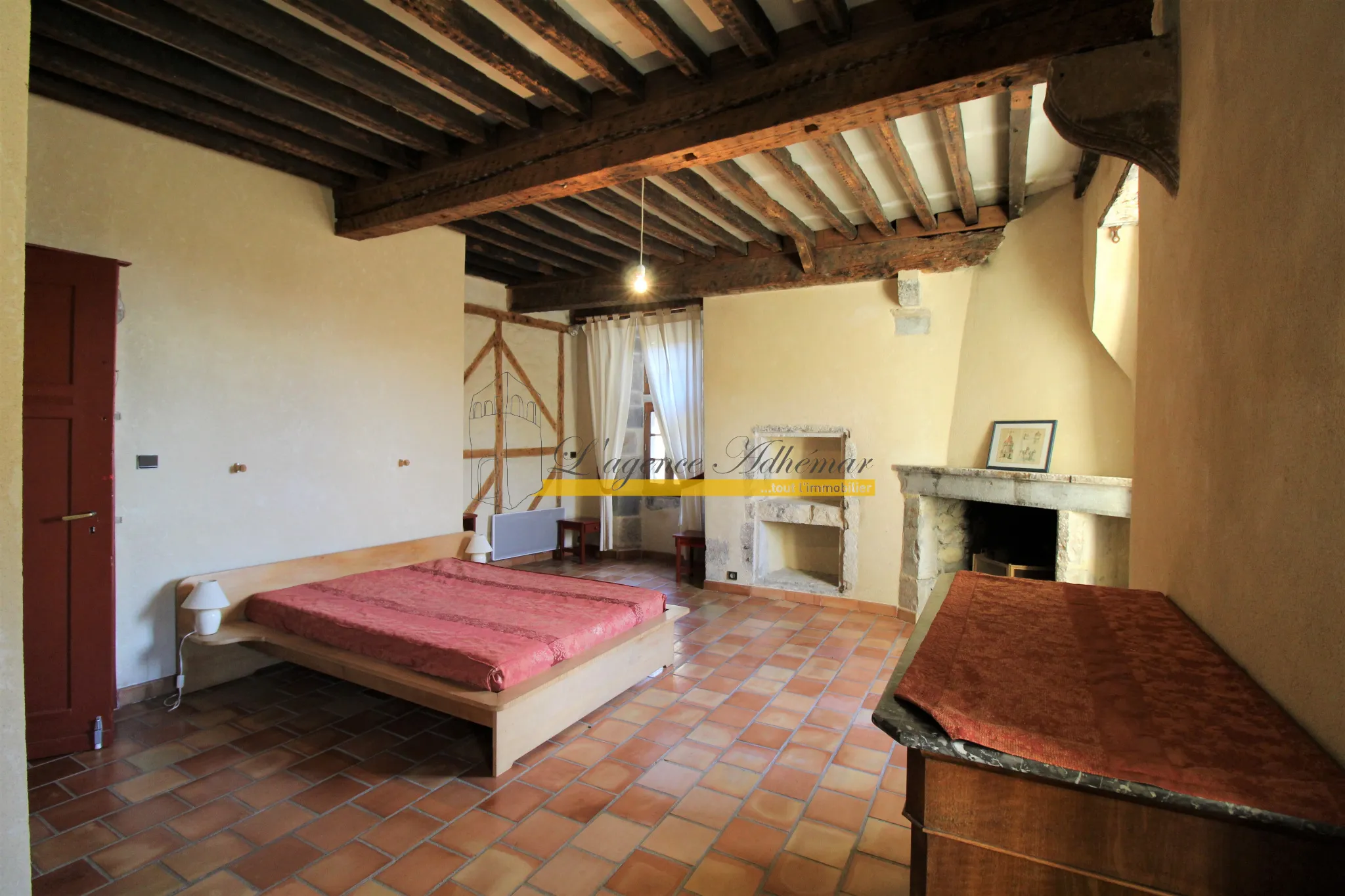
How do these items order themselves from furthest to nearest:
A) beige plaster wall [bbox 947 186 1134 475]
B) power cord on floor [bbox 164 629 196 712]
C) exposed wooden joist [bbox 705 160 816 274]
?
beige plaster wall [bbox 947 186 1134 475]
exposed wooden joist [bbox 705 160 816 274]
power cord on floor [bbox 164 629 196 712]

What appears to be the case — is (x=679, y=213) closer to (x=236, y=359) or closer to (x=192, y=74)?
(x=192, y=74)

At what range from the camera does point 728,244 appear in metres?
4.73

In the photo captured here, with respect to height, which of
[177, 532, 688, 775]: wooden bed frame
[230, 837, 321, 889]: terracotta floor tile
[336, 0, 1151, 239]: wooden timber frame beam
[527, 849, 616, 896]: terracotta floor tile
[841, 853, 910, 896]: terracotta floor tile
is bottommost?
[230, 837, 321, 889]: terracotta floor tile

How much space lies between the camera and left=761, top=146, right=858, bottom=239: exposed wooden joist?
10.3 ft

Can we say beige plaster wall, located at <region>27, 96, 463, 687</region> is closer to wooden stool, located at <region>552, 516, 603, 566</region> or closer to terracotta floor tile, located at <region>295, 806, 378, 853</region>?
terracotta floor tile, located at <region>295, 806, 378, 853</region>

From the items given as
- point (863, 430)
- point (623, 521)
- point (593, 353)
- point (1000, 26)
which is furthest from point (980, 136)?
point (623, 521)

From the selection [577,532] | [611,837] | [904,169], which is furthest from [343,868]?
[577,532]

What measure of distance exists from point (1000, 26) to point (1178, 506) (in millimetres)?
1631

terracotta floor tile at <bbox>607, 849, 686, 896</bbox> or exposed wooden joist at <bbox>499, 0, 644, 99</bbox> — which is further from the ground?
exposed wooden joist at <bbox>499, 0, 644, 99</bbox>

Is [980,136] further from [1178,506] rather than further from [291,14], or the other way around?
[291,14]

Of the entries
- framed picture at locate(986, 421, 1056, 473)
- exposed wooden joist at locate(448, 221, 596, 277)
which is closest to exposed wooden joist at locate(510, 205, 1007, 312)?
exposed wooden joist at locate(448, 221, 596, 277)

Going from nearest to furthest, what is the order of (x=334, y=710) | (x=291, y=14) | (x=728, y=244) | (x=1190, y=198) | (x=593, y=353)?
1. (x=1190, y=198)
2. (x=291, y=14)
3. (x=334, y=710)
4. (x=728, y=244)
5. (x=593, y=353)

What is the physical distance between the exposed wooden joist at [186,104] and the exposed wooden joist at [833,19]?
8.98ft

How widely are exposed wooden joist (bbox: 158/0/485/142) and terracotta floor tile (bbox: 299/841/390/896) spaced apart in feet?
9.76
